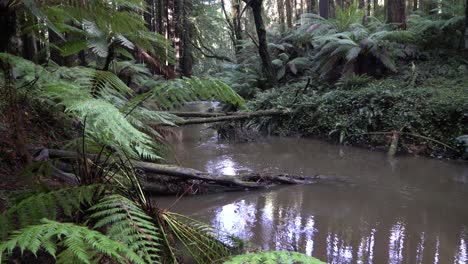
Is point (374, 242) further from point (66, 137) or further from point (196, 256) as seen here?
point (66, 137)

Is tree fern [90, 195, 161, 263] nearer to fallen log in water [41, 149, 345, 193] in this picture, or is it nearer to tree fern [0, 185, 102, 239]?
tree fern [0, 185, 102, 239]

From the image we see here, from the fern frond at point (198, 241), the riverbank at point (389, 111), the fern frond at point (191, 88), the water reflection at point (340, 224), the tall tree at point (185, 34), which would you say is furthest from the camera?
the tall tree at point (185, 34)

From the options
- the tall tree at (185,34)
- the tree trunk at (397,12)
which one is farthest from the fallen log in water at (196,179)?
the tall tree at (185,34)

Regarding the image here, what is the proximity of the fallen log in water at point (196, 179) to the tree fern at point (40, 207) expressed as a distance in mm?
1857

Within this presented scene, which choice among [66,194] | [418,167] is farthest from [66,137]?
[418,167]

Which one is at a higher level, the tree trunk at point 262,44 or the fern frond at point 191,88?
the tree trunk at point 262,44

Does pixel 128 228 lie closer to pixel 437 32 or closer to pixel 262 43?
pixel 262 43

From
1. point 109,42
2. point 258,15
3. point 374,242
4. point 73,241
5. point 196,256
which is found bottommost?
point 374,242

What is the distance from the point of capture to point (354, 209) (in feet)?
13.0

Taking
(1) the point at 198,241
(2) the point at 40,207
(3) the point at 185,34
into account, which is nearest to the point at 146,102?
(1) the point at 198,241

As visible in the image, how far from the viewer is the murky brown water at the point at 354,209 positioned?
10.1 ft

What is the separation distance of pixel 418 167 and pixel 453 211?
1.84 metres

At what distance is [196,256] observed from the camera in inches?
87.4

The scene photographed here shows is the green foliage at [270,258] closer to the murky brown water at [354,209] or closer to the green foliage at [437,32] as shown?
the murky brown water at [354,209]
